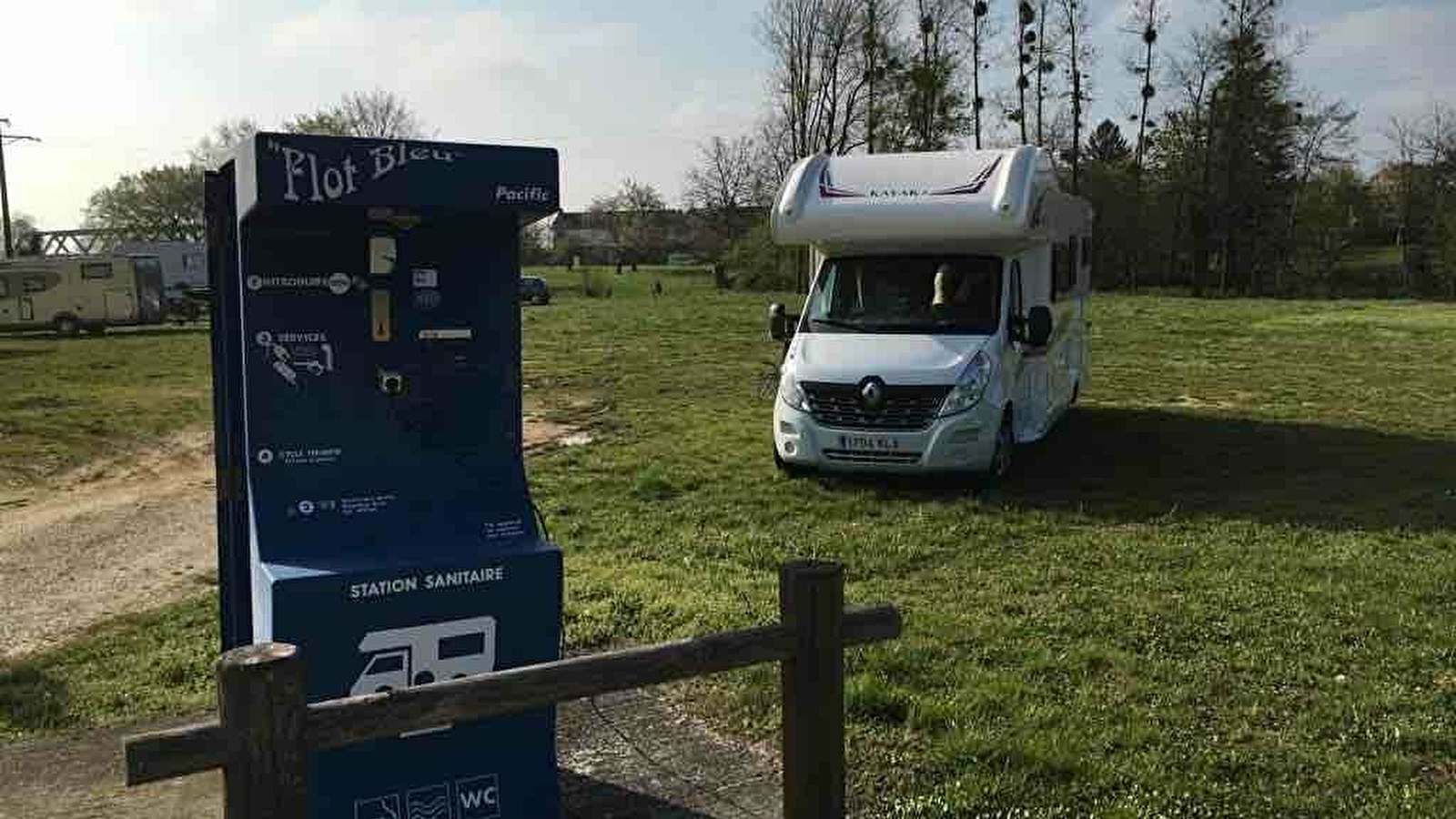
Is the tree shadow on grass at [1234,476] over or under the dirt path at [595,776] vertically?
over

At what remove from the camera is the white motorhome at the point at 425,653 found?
3.57m

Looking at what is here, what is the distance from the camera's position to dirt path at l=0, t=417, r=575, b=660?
23.7 feet

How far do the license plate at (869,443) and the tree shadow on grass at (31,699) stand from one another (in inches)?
238

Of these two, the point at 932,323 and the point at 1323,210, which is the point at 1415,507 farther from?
A: the point at 1323,210

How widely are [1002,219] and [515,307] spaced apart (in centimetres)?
671

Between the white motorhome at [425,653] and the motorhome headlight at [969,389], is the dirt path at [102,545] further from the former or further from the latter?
the motorhome headlight at [969,389]

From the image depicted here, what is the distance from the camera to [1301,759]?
4520 millimetres

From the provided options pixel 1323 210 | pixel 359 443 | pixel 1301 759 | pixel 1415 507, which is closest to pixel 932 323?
pixel 1415 507

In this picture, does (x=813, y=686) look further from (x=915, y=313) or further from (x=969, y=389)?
(x=915, y=313)

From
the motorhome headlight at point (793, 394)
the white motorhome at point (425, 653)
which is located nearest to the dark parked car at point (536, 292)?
the motorhome headlight at point (793, 394)

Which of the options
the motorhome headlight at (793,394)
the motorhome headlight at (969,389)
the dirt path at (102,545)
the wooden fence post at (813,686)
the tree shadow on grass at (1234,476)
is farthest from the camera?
the motorhome headlight at (793,394)

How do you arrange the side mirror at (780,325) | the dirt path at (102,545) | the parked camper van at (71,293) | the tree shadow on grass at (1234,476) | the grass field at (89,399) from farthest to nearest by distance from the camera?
1. the parked camper van at (71,293)
2. the grass field at (89,399)
3. the side mirror at (780,325)
4. the tree shadow on grass at (1234,476)
5. the dirt path at (102,545)

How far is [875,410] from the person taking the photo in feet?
32.2

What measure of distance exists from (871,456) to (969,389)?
979 mm
